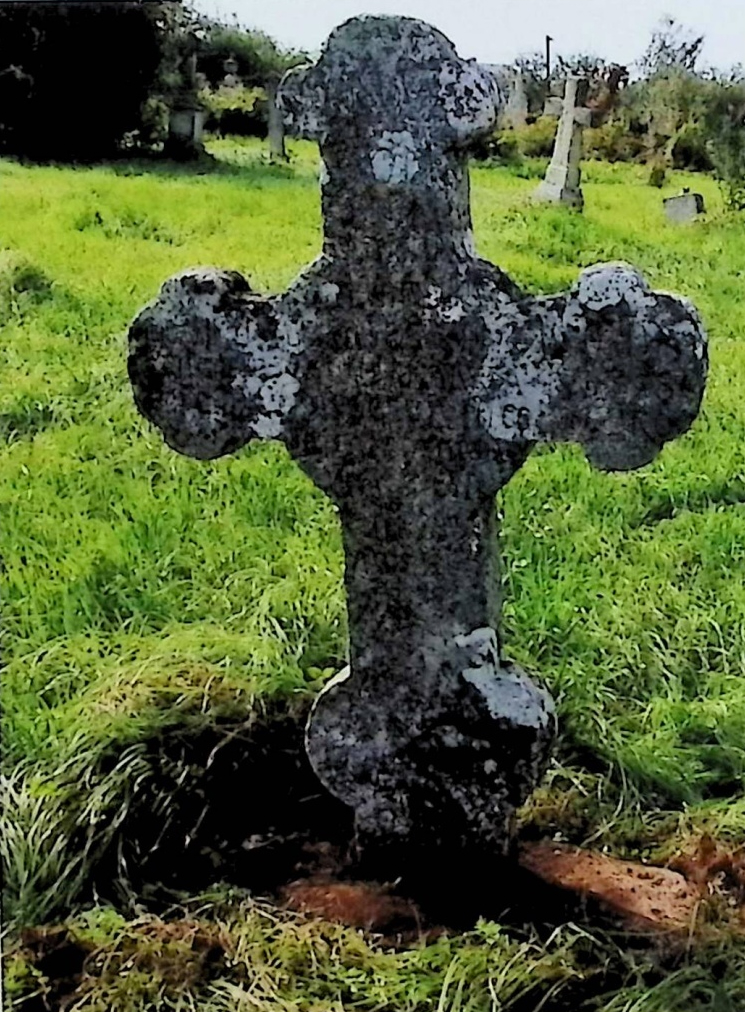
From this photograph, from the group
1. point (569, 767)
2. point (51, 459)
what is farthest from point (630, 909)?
point (51, 459)

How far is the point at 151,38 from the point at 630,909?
2.07 m

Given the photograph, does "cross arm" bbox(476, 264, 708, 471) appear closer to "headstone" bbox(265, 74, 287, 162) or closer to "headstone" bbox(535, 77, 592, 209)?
"headstone" bbox(265, 74, 287, 162)

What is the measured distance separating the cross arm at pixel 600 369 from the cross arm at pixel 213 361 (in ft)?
0.73

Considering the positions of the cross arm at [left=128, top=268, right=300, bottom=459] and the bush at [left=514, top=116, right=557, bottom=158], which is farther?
the bush at [left=514, top=116, right=557, bottom=158]

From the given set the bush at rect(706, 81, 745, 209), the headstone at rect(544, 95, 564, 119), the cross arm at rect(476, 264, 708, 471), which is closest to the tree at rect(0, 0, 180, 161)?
the headstone at rect(544, 95, 564, 119)

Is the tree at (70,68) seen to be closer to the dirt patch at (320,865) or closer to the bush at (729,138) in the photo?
the bush at (729,138)

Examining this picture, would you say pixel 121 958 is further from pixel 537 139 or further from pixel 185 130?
pixel 537 139

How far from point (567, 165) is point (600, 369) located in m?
2.09

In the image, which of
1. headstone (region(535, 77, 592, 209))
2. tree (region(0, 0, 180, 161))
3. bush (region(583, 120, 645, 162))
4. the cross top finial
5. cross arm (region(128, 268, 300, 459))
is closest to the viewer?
the cross top finial

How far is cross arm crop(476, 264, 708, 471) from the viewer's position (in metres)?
1.46

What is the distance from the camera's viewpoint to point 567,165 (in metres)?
3.46

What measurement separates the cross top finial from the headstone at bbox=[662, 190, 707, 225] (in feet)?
6.61

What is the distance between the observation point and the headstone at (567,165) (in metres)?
3.25

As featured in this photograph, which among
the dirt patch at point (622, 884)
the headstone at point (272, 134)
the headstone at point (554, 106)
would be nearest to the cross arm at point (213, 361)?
the dirt patch at point (622, 884)
